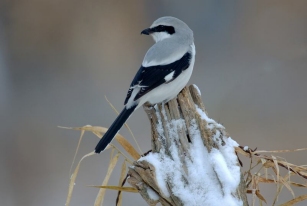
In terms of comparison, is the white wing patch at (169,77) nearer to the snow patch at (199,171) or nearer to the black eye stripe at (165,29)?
the black eye stripe at (165,29)

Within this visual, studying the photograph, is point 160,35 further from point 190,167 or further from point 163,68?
point 190,167

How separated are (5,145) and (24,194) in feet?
0.81

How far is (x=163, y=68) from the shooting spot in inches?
35.5

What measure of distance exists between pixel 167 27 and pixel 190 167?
384 mm

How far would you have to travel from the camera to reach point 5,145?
2031 millimetres

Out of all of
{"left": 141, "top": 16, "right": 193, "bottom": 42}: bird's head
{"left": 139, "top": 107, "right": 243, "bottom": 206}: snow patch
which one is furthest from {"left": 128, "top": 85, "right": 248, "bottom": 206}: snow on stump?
{"left": 141, "top": 16, "right": 193, "bottom": 42}: bird's head

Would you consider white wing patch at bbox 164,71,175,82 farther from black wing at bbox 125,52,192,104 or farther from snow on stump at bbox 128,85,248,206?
snow on stump at bbox 128,85,248,206

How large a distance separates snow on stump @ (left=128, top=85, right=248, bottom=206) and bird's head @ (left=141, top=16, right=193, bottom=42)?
29 centimetres

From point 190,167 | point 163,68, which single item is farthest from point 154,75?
point 190,167

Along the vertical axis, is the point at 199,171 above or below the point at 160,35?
below

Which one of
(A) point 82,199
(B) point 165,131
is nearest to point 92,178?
(A) point 82,199

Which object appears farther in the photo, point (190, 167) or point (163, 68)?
point (163, 68)

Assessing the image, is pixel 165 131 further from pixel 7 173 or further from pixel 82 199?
pixel 7 173

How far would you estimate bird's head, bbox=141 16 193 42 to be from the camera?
95 cm
